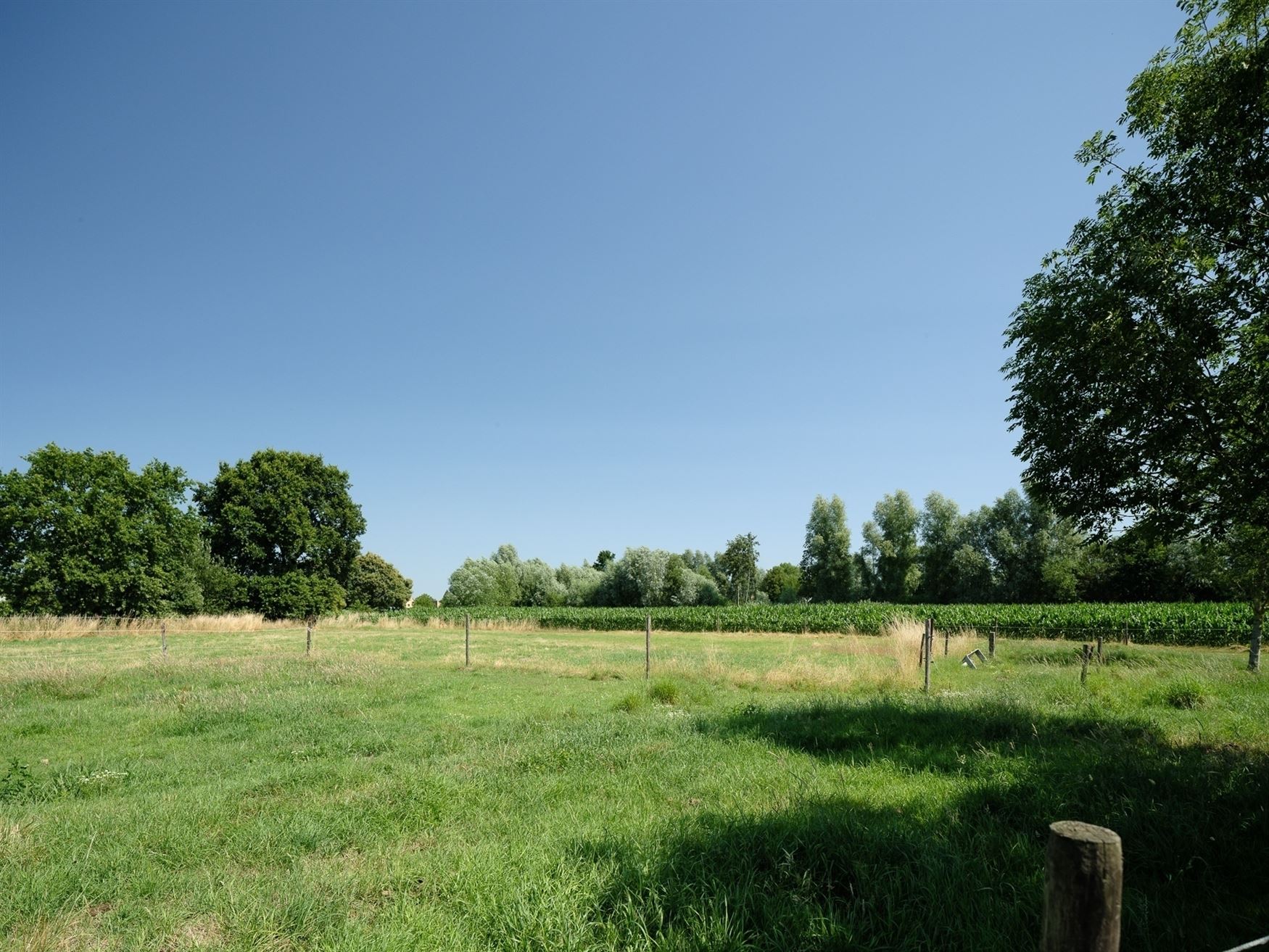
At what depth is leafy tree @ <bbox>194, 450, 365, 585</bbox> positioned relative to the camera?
50.0 metres

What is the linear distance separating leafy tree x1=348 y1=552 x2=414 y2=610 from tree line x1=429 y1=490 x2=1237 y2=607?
7878 millimetres

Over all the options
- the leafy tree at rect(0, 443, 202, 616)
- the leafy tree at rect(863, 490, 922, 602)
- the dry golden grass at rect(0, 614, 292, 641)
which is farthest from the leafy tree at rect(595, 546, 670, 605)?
the leafy tree at rect(0, 443, 202, 616)

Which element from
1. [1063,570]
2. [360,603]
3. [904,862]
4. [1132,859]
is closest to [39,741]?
[904,862]

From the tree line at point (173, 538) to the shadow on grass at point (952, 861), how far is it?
51319 millimetres

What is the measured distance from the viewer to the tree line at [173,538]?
3966 cm

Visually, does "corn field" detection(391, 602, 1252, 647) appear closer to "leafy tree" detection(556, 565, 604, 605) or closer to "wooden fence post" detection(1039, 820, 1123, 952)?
"leafy tree" detection(556, 565, 604, 605)

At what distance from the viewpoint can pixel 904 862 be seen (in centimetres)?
447

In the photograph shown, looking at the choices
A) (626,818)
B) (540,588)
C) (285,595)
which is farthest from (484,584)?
(626,818)

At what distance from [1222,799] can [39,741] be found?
16.3m

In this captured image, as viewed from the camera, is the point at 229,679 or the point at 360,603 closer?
the point at 229,679

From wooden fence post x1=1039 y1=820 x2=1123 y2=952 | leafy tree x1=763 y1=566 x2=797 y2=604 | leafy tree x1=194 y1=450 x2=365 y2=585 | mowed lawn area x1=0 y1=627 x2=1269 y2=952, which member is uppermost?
leafy tree x1=194 y1=450 x2=365 y2=585

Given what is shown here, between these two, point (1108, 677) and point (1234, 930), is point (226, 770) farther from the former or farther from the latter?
point (1108, 677)

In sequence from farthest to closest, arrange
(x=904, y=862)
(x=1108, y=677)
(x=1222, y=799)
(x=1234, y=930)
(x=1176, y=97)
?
1. (x=1108, y=677)
2. (x=1176, y=97)
3. (x=1222, y=799)
4. (x=904, y=862)
5. (x=1234, y=930)

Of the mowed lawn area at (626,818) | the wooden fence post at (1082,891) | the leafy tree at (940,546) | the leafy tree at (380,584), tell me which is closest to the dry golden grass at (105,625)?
the mowed lawn area at (626,818)
